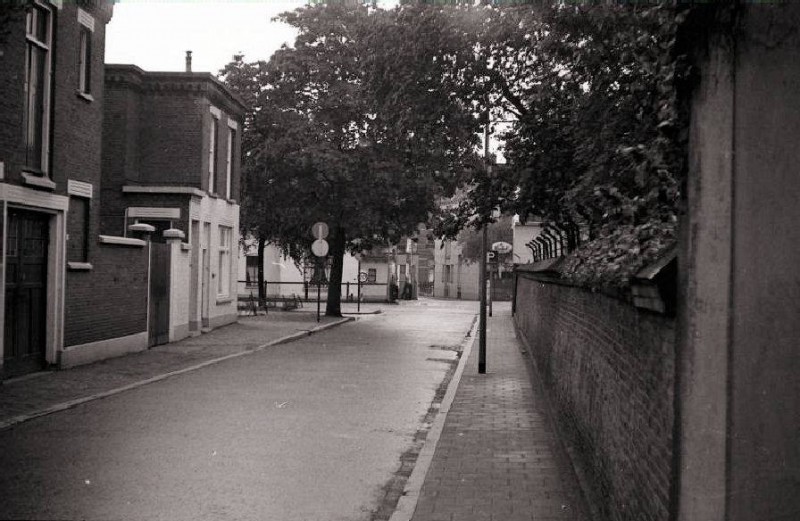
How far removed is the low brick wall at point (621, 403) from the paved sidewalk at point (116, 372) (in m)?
6.17

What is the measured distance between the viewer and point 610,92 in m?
8.40

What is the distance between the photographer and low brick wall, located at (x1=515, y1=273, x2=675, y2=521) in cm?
389

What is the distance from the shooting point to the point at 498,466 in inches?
289

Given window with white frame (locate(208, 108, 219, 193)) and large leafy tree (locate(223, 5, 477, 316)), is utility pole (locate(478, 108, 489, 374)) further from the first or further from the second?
large leafy tree (locate(223, 5, 477, 316))

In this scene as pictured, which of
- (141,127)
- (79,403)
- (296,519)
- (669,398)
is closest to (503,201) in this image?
(79,403)

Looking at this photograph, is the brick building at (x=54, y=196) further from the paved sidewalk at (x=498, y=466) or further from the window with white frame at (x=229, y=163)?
the window with white frame at (x=229, y=163)

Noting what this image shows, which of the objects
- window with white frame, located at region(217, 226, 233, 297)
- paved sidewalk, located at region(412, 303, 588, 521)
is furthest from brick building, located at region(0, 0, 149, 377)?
window with white frame, located at region(217, 226, 233, 297)

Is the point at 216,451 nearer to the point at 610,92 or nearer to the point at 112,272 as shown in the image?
the point at 610,92

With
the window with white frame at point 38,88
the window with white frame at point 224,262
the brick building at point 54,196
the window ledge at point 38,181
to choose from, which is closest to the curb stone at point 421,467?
the brick building at point 54,196

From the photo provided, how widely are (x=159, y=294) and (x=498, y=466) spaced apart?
510 inches

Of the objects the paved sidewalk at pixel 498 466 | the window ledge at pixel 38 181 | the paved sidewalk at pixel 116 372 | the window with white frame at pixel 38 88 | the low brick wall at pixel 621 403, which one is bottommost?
the paved sidewalk at pixel 116 372

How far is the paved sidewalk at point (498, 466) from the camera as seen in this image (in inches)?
234

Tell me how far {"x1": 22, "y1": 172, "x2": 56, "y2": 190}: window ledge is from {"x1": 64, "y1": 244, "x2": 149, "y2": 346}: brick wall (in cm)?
165

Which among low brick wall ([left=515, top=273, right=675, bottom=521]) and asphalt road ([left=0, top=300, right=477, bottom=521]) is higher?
low brick wall ([left=515, top=273, right=675, bottom=521])
